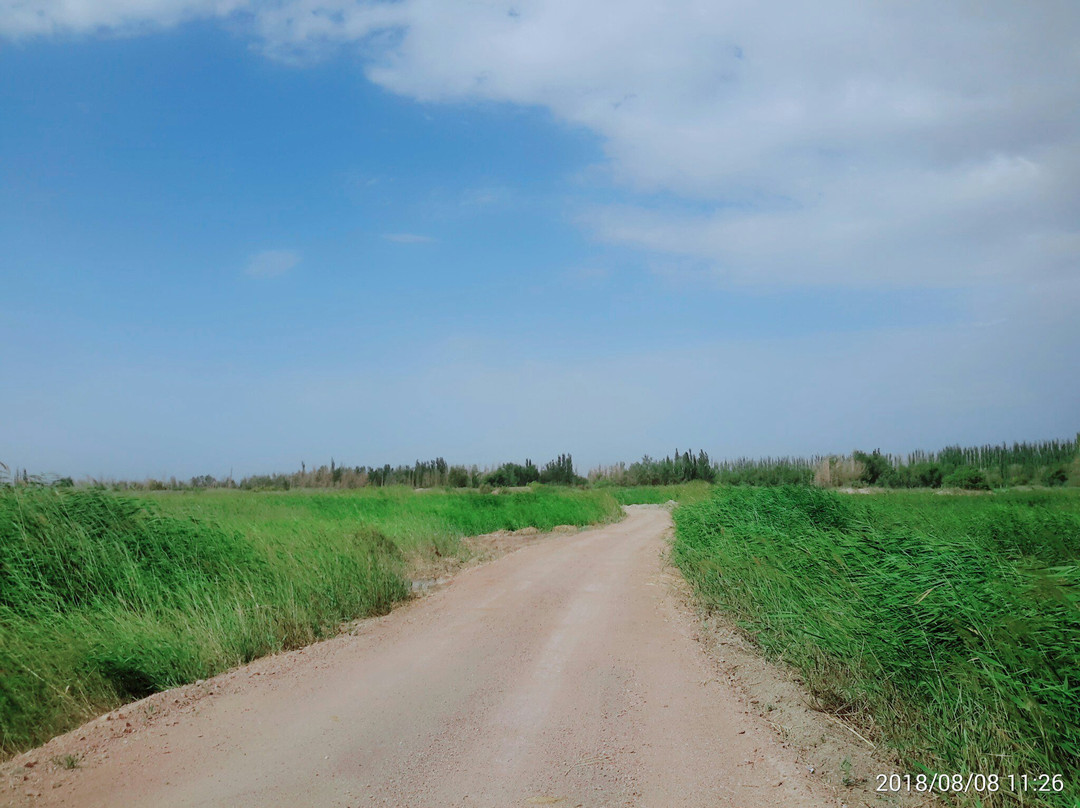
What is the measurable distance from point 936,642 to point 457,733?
4.11m

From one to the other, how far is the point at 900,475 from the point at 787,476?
7.29m

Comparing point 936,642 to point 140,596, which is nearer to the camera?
point 936,642

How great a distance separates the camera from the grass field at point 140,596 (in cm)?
771

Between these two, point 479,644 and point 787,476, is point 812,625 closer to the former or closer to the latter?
point 479,644

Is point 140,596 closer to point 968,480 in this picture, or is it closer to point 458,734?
point 458,734

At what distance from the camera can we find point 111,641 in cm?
837

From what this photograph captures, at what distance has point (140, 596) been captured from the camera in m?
10.3
